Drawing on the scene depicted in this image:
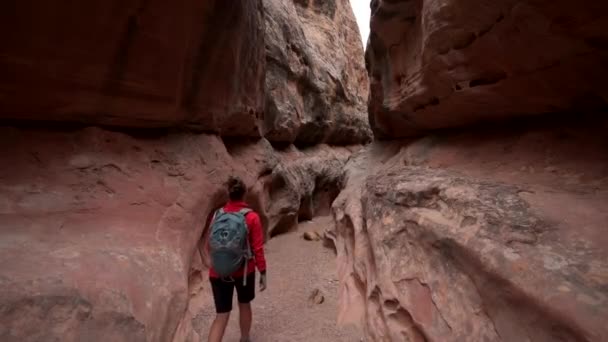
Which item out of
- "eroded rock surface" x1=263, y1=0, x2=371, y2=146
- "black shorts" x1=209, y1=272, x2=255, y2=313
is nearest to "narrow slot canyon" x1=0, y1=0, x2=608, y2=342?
"black shorts" x1=209, y1=272, x2=255, y2=313

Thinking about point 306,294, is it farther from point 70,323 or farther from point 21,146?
point 21,146

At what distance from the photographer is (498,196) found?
252 cm

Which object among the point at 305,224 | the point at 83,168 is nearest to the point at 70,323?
the point at 83,168

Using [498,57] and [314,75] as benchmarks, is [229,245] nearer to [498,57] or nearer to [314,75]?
[498,57]

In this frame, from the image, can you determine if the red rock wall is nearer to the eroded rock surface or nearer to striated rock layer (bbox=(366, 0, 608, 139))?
striated rock layer (bbox=(366, 0, 608, 139))

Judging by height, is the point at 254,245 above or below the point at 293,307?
above

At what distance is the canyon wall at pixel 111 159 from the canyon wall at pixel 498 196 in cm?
198

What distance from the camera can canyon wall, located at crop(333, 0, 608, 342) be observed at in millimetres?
1834

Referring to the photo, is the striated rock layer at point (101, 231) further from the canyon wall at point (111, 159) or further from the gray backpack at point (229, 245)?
the gray backpack at point (229, 245)

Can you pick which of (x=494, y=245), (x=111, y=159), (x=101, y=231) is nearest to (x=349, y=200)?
(x=494, y=245)

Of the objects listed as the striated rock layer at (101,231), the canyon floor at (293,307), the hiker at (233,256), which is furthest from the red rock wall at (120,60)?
the canyon floor at (293,307)

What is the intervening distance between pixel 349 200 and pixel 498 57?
120 inches

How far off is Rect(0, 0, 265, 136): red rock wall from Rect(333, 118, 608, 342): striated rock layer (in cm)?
277

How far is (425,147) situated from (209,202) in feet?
10.4
